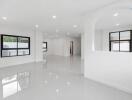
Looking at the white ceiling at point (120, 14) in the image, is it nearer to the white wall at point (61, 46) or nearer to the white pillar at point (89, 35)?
the white pillar at point (89, 35)

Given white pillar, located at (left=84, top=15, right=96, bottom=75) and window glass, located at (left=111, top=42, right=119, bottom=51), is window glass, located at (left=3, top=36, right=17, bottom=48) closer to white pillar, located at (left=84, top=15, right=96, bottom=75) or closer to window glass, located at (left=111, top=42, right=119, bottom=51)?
white pillar, located at (left=84, top=15, right=96, bottom=75)

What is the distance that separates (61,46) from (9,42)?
311 inches

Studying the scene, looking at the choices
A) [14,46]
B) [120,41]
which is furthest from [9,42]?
[120,41]

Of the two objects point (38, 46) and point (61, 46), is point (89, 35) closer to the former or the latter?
point (38, 46)

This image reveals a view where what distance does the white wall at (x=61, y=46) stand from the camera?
1374cm

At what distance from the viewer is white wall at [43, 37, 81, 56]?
13739 millimetres

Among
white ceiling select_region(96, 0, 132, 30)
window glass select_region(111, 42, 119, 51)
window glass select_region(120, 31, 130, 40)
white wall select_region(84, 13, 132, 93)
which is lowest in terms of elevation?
white wall select_region(84, 13, 132, 93)

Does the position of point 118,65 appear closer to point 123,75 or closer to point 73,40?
point 123,75

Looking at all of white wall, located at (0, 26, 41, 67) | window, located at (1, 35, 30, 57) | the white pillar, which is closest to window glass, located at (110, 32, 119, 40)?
the white pillar

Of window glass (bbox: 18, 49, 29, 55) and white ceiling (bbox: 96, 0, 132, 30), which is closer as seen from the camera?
white ceiling (bbox: 96, 0, 132, 30)

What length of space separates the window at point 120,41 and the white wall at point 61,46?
6297 mm

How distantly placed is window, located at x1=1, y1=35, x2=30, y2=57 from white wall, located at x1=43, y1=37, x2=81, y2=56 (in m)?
6.20

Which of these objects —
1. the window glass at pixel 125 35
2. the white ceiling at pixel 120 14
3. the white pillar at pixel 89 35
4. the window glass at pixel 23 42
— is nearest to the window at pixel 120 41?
the window glass at pixel 125 35

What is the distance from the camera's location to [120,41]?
803 centimetres
